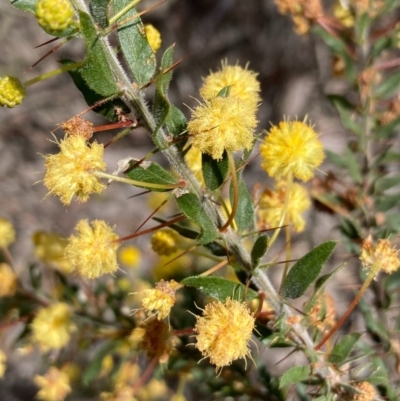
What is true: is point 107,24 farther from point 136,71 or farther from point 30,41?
point 30,41

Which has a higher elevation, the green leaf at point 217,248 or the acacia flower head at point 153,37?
the acacia flower head at point 153,37

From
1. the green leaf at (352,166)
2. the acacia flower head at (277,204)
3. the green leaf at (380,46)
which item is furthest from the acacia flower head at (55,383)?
the green leaf at (380,46)

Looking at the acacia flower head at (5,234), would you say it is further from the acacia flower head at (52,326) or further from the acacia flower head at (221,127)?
the acacia flower head at (221,127)

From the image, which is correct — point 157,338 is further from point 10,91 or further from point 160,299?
point 10,91

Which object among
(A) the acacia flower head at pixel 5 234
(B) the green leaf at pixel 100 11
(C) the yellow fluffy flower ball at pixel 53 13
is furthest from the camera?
(A) the acacia flower head at pixel 5 234

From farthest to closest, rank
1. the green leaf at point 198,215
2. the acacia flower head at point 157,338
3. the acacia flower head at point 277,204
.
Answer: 1. the acacia flower head at point 277,204
2. the acacia flower head at point 157,338
3. the green leaf at point 198,215

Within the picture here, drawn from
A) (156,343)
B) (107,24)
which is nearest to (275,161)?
(107,24)

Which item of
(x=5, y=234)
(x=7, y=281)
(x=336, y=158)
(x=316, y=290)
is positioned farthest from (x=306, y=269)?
(x=5, y=234)
